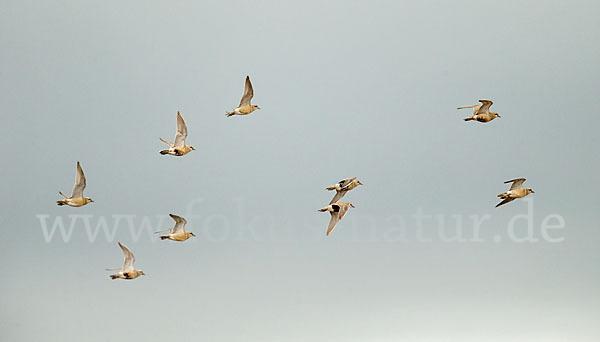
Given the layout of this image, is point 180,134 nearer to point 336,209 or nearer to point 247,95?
point 247,95

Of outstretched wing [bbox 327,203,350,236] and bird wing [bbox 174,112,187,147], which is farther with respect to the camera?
outstretched wing [bbox 327,203,350,236]

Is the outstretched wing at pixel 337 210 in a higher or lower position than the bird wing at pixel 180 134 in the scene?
lower

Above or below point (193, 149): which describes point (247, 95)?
above

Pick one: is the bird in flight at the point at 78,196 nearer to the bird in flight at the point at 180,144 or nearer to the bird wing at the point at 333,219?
the bird in flight at the point at 180,144

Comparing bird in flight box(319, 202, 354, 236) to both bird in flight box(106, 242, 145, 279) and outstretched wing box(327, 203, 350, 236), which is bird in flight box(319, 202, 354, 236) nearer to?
outstretched wing box(327, 203, 350, 236)

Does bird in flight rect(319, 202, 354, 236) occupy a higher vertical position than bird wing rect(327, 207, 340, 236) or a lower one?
higher

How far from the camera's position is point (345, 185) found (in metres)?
10.3

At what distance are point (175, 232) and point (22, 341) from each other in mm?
4859

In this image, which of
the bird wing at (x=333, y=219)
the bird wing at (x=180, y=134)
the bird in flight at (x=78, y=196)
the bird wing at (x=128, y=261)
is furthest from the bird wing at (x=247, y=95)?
the bird wing at (x=128, y=261)

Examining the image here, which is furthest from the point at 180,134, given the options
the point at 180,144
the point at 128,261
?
the point at 128,261

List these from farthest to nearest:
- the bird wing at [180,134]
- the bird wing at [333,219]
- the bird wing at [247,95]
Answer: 1. the bird wing at [333,219]
2. the bird wing at [180,134]
3. the bird wing at [247,95]

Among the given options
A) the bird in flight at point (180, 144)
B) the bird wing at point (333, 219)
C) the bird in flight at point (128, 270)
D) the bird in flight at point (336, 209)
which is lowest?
the bird in flight at point (128, 270)

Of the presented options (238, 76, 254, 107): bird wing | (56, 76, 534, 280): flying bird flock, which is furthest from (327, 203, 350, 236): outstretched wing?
(238, 76, 254, 107): bird wing

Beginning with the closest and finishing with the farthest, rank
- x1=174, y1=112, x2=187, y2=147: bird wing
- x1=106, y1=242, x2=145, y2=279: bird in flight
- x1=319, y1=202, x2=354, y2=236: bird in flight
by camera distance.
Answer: x1=174, y1=112, x2=187, y2=147: bird wing, x1=319, y1=202, x2=354, y2=236: bird in flight, x1=106, y1=242, x2=145, y2=279: bird in flight
